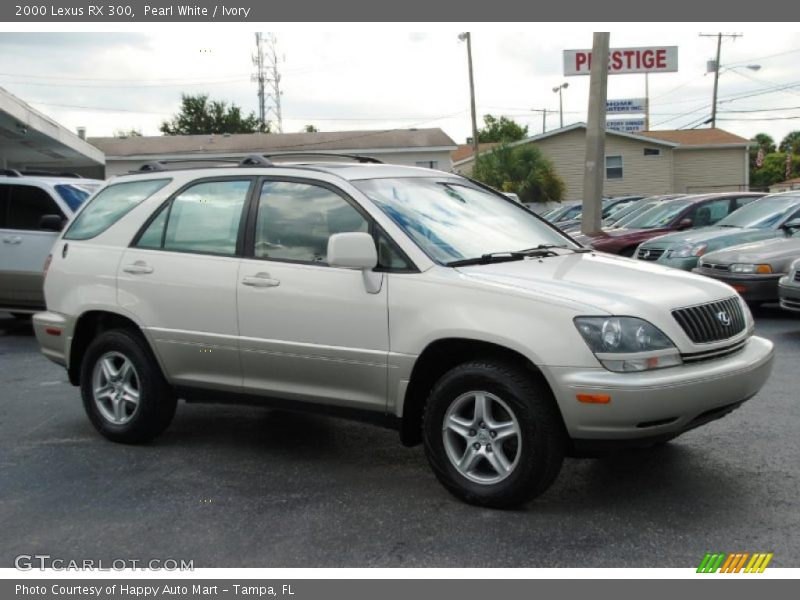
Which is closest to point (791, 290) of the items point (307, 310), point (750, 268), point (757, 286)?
point (757, 286)

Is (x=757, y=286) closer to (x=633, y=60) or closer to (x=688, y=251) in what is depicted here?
(x=688, y=251)

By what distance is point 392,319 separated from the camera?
4922mm

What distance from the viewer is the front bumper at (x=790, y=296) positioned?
31.1 ft

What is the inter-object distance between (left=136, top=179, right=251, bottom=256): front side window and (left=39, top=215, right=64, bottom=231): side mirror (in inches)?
201

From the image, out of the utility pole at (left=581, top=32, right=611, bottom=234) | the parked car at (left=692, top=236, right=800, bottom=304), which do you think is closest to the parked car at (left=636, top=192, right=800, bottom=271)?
the parked car at (left=692, top=236, right=800, bottom=304)

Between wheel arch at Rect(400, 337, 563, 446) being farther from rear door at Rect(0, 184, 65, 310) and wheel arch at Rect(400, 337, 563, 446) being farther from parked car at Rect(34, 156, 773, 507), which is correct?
rear door at Rect(0, 184, 65, 310)

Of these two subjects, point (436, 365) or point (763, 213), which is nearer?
point (436, 365)

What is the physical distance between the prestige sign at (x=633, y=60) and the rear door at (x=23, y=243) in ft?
121

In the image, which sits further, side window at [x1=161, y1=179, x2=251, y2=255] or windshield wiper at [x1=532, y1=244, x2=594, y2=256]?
side window at [x1=161, y1=179, x2=251, y2=255]

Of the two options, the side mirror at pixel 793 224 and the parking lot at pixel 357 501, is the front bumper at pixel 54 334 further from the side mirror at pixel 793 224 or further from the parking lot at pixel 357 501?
the side mirror at pixel 793 224

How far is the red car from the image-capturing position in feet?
48.3

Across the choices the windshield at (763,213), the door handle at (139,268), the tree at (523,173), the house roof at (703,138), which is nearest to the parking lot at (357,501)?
the door handle at (139,268)

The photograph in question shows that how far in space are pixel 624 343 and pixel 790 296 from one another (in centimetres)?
595

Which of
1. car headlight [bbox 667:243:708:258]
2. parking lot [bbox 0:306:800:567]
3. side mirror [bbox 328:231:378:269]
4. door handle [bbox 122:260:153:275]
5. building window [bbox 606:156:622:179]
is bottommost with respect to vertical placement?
parking lot [bbox 0:306:800:567]
